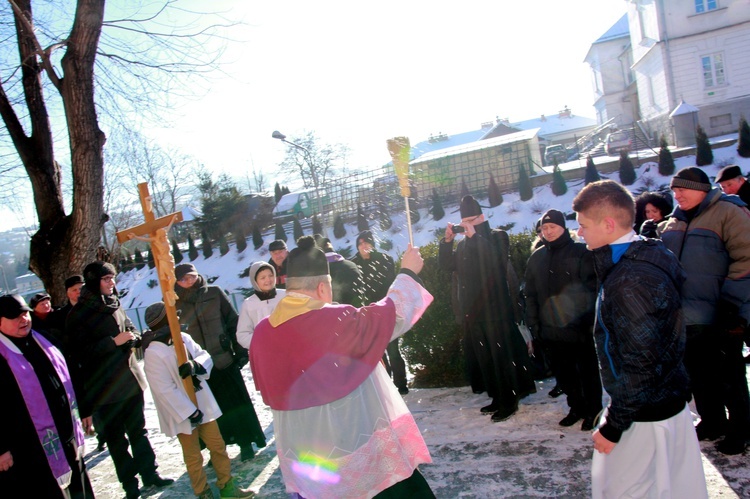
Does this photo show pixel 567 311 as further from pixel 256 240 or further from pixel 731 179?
pixel 256 240

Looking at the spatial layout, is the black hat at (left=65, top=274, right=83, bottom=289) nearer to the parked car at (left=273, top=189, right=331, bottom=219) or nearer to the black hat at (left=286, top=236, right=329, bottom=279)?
the black hat at (left=286, top=236, right=329, bottom=279)

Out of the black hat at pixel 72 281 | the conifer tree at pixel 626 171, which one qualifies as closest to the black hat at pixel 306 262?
the black hat at pixel 72 281

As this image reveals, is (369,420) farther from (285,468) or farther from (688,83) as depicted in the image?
(688,83)

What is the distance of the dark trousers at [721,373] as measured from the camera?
4.05 meters

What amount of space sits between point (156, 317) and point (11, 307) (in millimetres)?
1080

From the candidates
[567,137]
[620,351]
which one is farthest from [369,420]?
[567,137]

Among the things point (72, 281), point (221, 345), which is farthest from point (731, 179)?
point (72, 281)

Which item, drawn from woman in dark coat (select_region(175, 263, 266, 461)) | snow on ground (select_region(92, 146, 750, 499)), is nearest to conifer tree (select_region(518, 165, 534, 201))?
snow on ground (select_region(92, 146, 750, 499))

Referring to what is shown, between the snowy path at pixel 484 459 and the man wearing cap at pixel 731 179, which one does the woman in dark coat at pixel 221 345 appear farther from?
the man wearing cap at pixel 731 179

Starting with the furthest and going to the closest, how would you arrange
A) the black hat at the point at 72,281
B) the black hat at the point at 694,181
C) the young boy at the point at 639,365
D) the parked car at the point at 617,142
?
the parked car at the point at 617,142 < the black hat at the point at 72,281 < the black hat at the point at 694,181 < the young boy at the point at 639,365

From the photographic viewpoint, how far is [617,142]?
3412 cm

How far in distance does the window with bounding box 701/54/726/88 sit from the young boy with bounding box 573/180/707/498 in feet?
109

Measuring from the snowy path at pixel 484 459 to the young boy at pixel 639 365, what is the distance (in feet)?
4.55

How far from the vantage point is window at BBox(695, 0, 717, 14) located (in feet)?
97.0
